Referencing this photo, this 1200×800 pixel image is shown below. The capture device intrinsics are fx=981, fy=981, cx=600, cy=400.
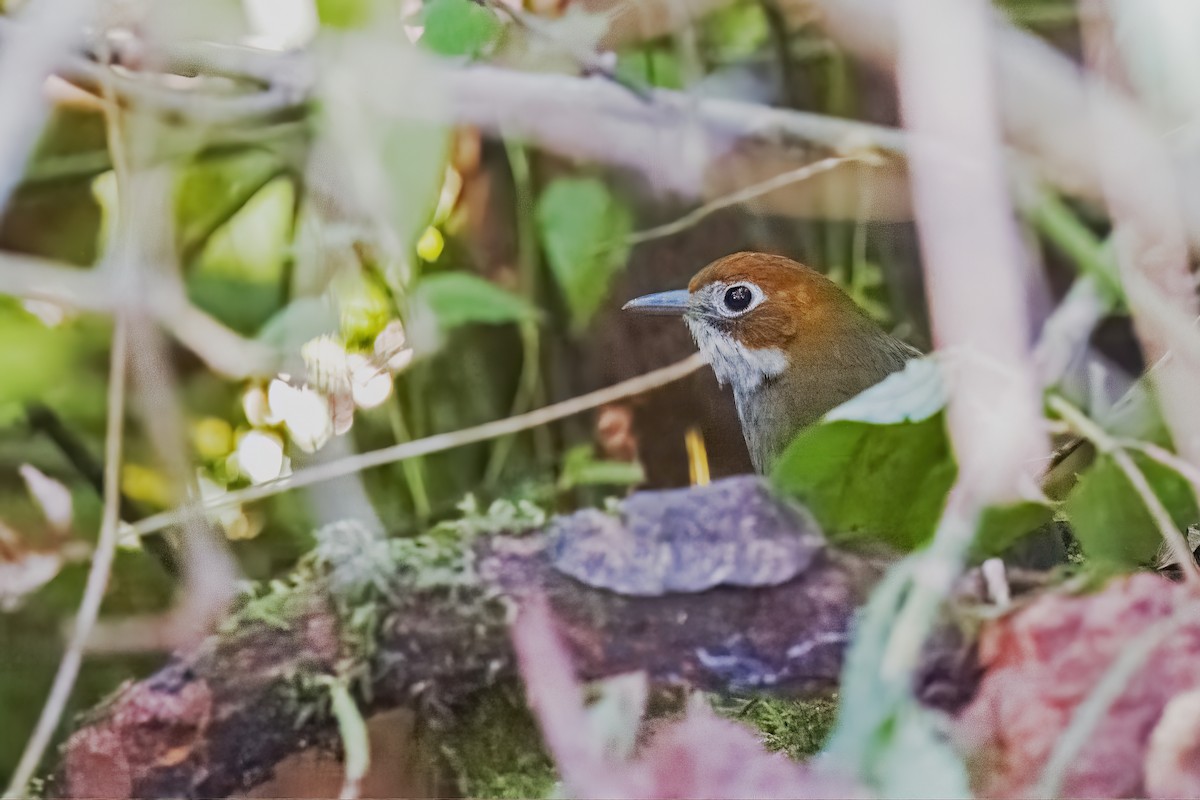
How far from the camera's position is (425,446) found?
64cm

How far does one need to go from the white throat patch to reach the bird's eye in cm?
2

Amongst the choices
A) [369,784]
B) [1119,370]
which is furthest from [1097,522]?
[369,784]

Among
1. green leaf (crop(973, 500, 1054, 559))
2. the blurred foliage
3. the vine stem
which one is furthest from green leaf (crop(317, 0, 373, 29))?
green leaf (crop(973, 500, 1054, 559))

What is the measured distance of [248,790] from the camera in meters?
0.60

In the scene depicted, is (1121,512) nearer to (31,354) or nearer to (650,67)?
(650,67)

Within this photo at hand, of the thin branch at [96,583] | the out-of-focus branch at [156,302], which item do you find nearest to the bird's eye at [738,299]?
the out-of-focus branch at [156,302]

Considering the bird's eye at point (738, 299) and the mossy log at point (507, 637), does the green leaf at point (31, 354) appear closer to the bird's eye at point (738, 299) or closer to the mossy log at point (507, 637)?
the mossy log at point (507, 637)

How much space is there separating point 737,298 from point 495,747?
33cm

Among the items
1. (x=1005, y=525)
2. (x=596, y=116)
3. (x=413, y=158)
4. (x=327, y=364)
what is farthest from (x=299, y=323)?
(x=1005, y=525)

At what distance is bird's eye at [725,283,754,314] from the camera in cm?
66

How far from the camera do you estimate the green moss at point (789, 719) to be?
0.57 m

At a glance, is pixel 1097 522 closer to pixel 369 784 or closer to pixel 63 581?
pixel 369 784

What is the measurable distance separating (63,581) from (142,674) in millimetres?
88

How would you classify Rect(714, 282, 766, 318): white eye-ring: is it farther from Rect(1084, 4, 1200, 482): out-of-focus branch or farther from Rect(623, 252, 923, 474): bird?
Rect(1084, 4, 1200, 482): out-of-focus branch
